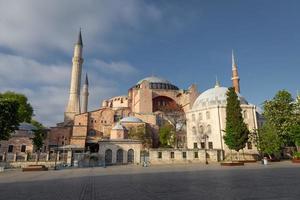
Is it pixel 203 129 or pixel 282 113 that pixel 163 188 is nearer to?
pixel 282 113

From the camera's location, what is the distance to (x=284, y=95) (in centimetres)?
3152

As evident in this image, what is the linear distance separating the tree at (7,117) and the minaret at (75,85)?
2065 cm

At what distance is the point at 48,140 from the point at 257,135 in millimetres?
34630

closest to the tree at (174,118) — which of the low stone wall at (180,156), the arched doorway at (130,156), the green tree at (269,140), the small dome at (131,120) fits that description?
the small dome at (131,120)

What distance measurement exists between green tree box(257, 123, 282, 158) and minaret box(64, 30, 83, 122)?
34083mm

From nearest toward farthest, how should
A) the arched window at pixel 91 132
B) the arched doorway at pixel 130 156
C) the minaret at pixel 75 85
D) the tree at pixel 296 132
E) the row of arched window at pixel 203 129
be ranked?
the tree at pixel 296 132 → the arched doorway at pixel 130 156 → the row of arched window at pixel 203 129 → the arched window at pixel 91 132 → the minaret at pixel 75 85

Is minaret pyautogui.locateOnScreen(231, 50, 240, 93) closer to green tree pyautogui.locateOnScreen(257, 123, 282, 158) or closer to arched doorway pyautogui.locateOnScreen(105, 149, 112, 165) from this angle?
green tree pyautogui.locateOnScreen(257, 123, 282, 158)

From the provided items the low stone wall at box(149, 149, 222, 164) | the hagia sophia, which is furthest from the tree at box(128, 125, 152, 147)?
the low stone wall at box(149, 149, 222, 164)

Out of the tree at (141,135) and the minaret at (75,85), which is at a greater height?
the minaret at (75,85)

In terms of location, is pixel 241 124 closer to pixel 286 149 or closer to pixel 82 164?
pixel 286 149

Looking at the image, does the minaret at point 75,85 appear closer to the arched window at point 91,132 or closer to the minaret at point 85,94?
the arched window at point 91,132

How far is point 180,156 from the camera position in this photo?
1214 inches

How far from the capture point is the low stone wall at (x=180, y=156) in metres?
30.2

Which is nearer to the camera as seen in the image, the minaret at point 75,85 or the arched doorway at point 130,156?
the arched doorway at point 130,156
